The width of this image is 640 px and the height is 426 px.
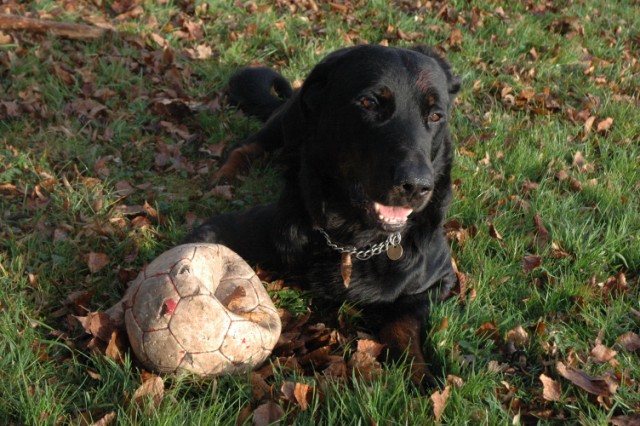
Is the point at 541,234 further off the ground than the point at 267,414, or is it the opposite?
the point at 267,414

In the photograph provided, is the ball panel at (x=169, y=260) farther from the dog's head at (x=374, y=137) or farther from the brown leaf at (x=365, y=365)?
the brown leaf at (x=365, y=365)

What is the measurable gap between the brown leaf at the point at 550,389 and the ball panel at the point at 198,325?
1.32 m

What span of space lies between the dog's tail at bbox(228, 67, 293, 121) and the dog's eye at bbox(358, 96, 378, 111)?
2008mm

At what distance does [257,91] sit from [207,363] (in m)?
2.89

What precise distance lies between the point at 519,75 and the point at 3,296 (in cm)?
479

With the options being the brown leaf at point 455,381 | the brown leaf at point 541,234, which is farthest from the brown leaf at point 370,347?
the brown leaf at point 541,234

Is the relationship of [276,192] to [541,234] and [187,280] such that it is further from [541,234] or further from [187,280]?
[187,280]

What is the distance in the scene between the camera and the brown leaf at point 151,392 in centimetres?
231

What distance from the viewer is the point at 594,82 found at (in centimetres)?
586

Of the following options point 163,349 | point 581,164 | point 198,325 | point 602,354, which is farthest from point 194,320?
point 581,164

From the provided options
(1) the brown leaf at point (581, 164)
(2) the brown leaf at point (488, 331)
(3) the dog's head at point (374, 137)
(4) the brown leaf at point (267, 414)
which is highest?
(3) the dog's head at point (374, 137)

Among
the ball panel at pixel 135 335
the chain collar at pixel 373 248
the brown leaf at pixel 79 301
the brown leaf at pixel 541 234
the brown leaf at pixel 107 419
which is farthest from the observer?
the brown leaf at pixel 541 234

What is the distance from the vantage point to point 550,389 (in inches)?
102

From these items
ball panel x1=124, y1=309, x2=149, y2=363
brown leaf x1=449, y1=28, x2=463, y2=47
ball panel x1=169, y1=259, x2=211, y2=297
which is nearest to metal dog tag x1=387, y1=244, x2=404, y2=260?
ball panel x1=169, y1=259, x2=211, y2=297
